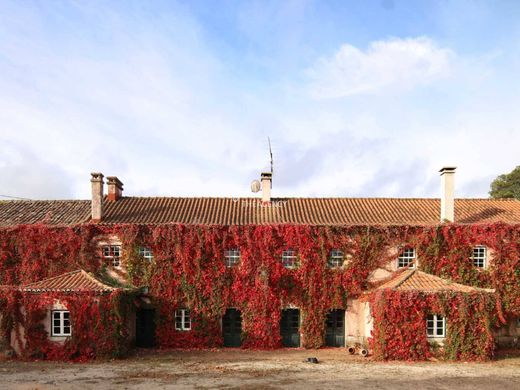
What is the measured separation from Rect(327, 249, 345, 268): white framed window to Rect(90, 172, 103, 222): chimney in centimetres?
1292

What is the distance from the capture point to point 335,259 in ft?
88.4

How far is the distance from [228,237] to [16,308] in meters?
10.9

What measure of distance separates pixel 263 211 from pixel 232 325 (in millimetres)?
6803

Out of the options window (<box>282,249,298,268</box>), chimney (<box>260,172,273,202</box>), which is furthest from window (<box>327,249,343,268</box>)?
chimney (<box>260,172,273,202</box>)

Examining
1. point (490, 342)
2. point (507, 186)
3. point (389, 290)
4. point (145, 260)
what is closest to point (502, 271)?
point (490, 342)

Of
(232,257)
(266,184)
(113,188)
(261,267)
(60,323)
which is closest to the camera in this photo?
(60,323)

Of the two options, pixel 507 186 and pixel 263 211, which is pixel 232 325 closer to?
pixel 263 211

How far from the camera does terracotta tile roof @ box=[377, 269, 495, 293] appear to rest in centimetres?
2333

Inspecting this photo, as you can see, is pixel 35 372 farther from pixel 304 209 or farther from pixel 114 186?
pixel 304 209

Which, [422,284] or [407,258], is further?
[407,258]

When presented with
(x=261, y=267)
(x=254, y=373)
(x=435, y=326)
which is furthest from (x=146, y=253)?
(x=435, y=326)

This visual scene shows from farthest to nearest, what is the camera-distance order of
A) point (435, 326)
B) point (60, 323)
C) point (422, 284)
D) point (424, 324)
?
1. point (422, 284)
2. point (435, 326)
3. point (60, 323)
4. point (424, 324)

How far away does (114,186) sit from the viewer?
101ft

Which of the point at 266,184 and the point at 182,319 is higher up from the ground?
the point at 266,184
